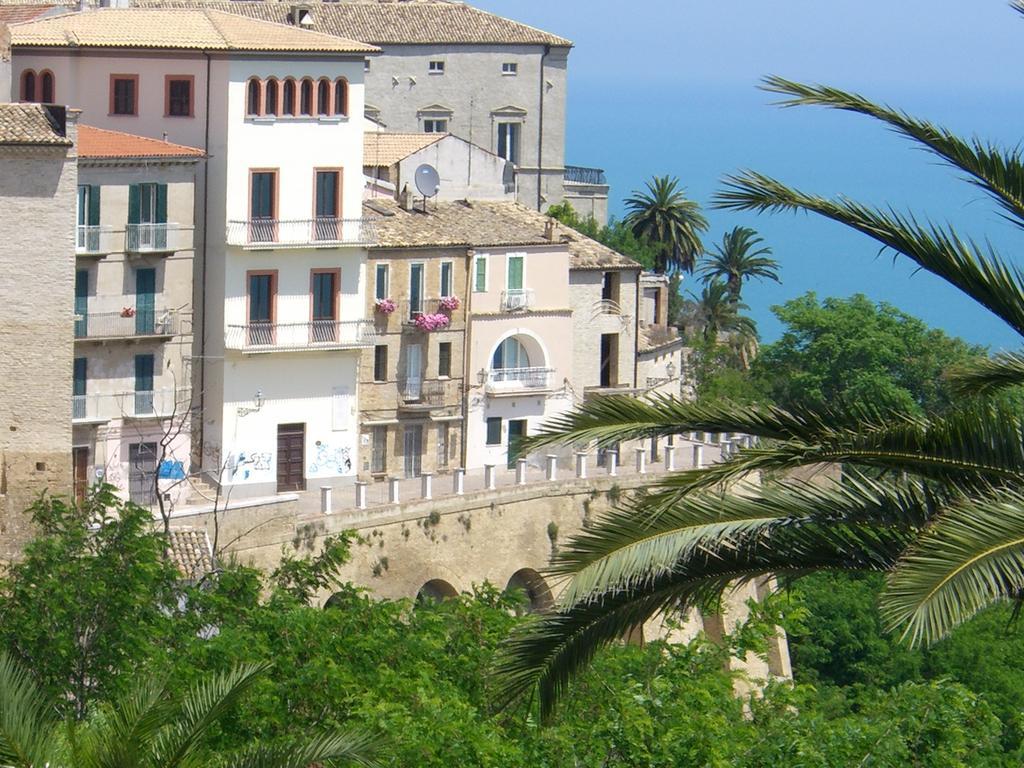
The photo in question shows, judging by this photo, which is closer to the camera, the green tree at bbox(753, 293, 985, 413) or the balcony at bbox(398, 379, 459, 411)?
the balcony at bbox(398, 379, 459, 411)

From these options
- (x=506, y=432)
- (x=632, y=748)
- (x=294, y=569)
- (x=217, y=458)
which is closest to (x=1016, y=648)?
(x=506, y=432)

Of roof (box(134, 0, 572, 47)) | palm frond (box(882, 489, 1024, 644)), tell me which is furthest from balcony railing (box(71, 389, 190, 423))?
palm frond (box(882, 489, 1024, 644))

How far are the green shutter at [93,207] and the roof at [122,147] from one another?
0.70 m

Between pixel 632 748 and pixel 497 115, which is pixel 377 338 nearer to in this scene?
pixel 497 115

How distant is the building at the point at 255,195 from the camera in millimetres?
49844

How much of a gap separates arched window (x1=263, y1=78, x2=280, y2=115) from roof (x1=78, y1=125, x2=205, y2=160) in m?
1.62

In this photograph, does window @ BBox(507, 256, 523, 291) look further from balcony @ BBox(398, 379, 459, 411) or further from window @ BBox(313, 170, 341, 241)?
window @ BBox(313, 170, 341, 241)

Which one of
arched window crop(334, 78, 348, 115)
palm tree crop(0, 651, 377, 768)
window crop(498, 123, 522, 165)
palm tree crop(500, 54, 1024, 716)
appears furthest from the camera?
window crop(498, 123, 522, 165)

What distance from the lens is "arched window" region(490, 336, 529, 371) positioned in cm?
5512

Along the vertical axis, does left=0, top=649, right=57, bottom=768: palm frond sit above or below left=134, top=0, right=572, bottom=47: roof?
below

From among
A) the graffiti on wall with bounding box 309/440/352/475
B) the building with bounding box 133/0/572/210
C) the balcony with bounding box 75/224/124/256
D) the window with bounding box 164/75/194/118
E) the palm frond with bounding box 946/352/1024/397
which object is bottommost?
the graffiti on wall with bounding box 309/440/352/475

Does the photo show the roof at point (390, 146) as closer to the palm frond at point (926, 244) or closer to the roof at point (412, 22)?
Result: the roof at point (412, 22)

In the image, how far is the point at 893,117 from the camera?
1686 cm

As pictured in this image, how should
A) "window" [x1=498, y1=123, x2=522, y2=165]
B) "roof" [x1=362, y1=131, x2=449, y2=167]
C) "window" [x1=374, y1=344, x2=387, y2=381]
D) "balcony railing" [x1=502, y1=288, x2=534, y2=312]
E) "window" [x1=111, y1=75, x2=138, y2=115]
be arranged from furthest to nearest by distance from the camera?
"window" [x1=498, y1=123, x2=522, y2=165], "roof" [x1=362, y1=131, x2=449, y2=167], "balcony railing" [x1=502, y1=288, x2=534, y2=312], "window" [x1=374, y1=344, x2=387, y2=381], "window" [x1=111, y1=75, x2=138, y2=115]
